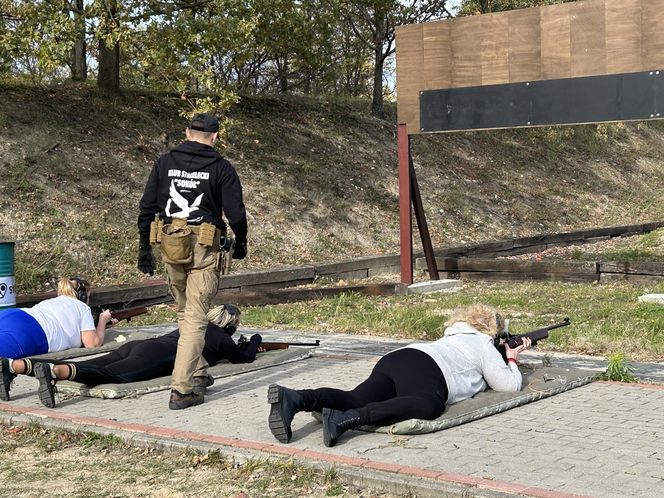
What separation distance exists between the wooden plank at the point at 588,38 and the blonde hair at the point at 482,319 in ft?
27.2

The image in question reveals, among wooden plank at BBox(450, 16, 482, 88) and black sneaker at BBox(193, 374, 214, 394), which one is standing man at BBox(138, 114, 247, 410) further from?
wooden plank at BBox(450, 16, 482, 88)

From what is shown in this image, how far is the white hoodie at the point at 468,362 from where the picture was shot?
20.9 feet

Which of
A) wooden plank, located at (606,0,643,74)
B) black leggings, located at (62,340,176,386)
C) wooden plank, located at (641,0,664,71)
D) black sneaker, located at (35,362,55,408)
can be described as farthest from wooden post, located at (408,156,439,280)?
black sneaker, located at (35,362,55,408)

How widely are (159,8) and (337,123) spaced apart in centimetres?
883

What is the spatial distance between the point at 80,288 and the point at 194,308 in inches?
74.0

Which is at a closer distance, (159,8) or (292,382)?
(292,382)

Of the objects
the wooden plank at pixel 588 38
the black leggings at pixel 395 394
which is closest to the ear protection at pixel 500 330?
the black leggings at pixel 395 394

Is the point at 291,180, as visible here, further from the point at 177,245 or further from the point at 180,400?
the point at 180,400

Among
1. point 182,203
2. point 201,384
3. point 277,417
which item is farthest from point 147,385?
point 277,417

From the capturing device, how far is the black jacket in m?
7.09

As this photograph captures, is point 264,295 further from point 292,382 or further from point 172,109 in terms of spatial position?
Result: point 172,109

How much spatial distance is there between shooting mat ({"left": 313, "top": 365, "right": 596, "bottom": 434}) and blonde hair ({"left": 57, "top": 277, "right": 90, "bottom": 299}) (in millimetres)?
3214

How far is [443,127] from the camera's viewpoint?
1543 centimetres

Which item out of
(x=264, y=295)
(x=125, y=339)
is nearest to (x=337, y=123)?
(x=264, y=295)
